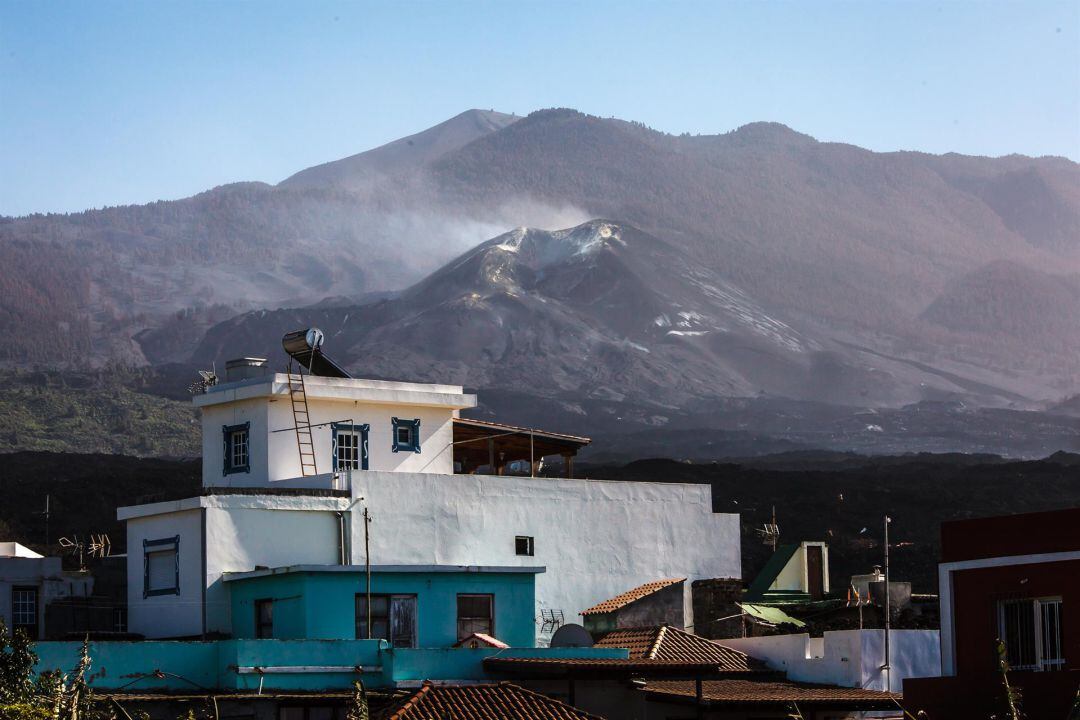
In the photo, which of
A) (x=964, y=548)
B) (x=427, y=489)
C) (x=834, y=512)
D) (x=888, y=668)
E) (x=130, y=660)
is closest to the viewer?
(x=964, y=548)

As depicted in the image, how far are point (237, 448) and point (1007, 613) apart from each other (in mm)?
22197

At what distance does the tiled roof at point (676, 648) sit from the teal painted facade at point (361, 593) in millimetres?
1989

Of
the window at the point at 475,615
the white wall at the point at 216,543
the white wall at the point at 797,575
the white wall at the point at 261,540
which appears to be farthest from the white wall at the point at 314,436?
the white wall at the point at 797,575

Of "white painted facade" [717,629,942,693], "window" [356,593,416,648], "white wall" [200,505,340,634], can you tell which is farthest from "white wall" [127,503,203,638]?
"white painted facade" [717,629,942,693]

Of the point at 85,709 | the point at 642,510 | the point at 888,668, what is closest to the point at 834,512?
the point at 642,510

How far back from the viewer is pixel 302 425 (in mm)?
41688

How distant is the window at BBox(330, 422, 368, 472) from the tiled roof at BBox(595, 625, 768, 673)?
8.08 m

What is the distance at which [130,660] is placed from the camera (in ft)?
102

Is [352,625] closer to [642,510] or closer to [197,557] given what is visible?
[197,557]

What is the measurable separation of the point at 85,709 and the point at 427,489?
89.8 ft

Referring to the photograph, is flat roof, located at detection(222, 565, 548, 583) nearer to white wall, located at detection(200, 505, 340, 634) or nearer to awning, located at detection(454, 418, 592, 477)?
white wall, located at detection(200, 505, 340, 634)

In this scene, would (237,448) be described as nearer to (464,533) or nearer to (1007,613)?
(464,533)

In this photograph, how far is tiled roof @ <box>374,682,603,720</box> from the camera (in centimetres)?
2798

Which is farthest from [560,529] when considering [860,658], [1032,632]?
[1032,632]
